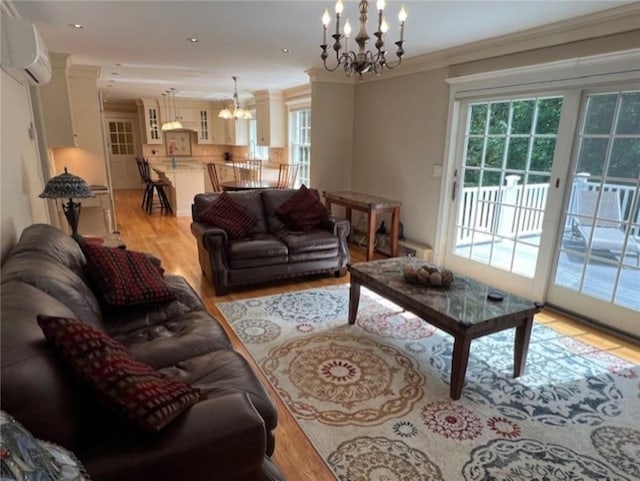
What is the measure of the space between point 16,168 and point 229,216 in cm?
175

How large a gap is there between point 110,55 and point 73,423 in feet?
15.7

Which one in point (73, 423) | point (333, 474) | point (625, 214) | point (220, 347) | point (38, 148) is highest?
point (38, 148)

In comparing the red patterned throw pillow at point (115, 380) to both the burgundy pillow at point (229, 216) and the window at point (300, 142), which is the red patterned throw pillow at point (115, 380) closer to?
the burgundy pillow at point (229, 216)

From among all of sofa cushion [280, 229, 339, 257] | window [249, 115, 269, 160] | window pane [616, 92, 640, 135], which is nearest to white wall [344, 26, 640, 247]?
window pane [616, 92, 640, 135]

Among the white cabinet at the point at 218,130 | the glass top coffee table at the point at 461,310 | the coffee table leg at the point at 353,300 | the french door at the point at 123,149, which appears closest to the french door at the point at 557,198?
the glass top coffee table at the point at 461,310

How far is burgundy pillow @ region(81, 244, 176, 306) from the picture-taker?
7.20ft

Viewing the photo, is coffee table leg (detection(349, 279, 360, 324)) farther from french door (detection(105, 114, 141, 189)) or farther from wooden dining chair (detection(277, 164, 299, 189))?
french door (detection(105, 114, 141, 189))

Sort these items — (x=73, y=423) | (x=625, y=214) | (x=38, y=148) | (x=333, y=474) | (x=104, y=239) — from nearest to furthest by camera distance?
1. (x=73, y=423)
2. (x=333, y=474)
3. (x=625, y=214)
4. (x=104, y=239)
5. (x=38, y=148)

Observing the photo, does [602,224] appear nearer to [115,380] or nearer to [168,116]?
[115,380]

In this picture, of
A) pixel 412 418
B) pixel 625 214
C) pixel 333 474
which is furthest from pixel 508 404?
pixel 625 214

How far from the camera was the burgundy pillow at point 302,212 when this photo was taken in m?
4.31

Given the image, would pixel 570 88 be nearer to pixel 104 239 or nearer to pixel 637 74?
pixel 637 74

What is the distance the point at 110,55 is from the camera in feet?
15.2

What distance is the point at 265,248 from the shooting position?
3799mm
